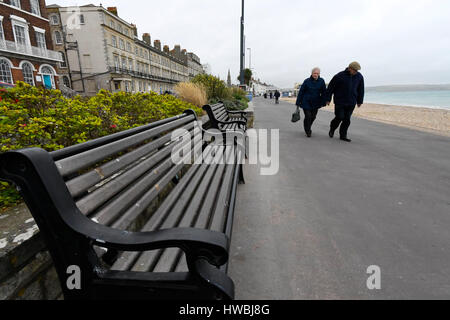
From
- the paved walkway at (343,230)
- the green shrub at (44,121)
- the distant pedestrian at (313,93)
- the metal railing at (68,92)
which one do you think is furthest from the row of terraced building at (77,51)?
the paved walkway at (343,230)

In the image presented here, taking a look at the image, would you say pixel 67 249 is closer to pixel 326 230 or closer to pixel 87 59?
pixel 326 230

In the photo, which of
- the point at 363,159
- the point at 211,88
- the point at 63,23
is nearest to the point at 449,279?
the point at 363,159

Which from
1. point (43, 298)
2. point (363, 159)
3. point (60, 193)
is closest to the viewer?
point (60, 193)

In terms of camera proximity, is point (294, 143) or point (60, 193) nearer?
point (60, 193)

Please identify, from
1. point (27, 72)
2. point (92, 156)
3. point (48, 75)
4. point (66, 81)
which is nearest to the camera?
point (92, 156)

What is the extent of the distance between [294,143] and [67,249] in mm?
5820

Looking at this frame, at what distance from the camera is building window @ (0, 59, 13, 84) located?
67.0 feet

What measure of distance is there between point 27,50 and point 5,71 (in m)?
3.12

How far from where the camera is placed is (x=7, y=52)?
2041cm

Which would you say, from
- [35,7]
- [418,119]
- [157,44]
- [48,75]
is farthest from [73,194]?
[157,44]

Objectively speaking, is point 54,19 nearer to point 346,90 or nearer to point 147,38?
point 147,38

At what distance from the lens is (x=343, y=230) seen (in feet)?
7.91

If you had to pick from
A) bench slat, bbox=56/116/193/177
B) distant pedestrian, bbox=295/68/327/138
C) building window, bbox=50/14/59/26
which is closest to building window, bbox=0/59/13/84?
building window, bbox=50/14/59/26
